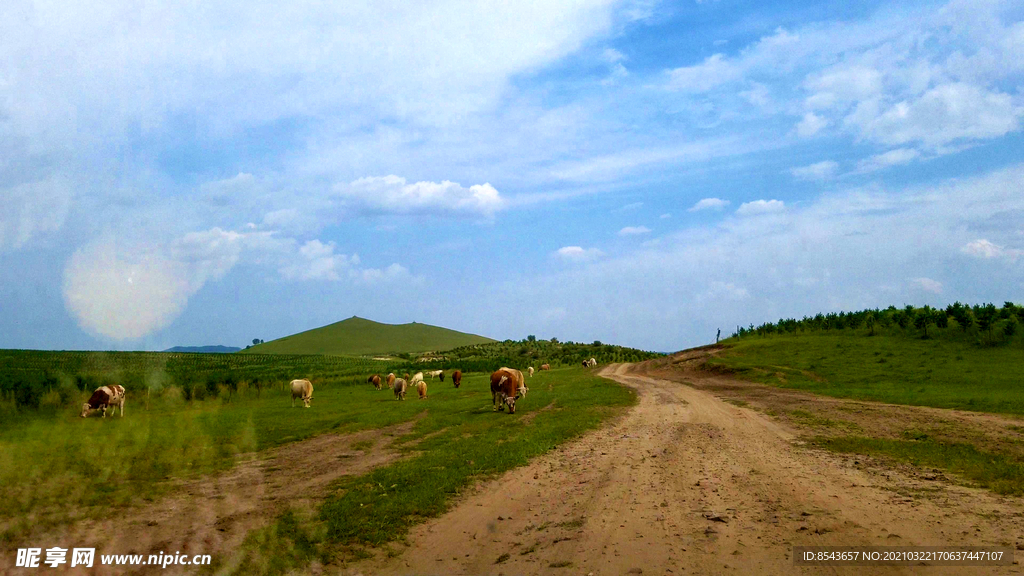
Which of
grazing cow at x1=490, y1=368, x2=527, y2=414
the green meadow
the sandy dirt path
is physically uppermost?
grazing cow at x1=490, y1=368, x2=527, y2=414

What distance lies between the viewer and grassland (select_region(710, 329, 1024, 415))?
82.4 ft

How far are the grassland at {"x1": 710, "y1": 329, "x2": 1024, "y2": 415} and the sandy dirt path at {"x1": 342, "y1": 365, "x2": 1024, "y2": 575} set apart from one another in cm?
1457

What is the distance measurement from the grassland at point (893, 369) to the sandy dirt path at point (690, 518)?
1457cm

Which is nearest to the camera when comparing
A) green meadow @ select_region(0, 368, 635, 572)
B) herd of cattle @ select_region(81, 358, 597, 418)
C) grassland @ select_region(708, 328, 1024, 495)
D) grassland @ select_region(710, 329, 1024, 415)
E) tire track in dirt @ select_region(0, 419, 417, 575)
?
tire track in dirt @ select_region(0, 419, 417, 575)

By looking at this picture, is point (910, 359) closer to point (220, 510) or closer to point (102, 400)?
point (220, 510)

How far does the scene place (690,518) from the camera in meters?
8.80

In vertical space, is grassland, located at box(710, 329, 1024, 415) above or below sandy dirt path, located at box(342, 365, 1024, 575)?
above

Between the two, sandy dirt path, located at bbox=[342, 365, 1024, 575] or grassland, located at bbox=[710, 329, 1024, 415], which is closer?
sandy dirt path, located at bbox=[342, 365, 1024, 575]

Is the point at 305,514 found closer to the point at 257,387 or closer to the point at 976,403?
the point at 976,403

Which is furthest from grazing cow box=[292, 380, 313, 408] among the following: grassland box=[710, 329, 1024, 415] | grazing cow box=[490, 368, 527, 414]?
grassland box=[710, 329, 1024, 415]

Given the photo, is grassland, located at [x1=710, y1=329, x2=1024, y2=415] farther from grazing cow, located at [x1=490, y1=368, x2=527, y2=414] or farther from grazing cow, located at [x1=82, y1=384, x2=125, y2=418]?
grazing cow, located at [x1=82, y1=384, x2=125, y2=418]

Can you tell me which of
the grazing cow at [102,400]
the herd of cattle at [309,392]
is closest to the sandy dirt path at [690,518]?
the herd of cattle at [309,392]

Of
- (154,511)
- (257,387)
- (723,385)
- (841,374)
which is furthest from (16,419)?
(841,374)

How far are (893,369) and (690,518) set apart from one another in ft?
110
